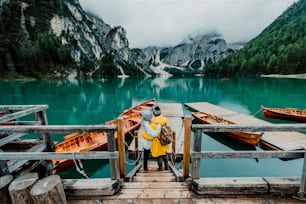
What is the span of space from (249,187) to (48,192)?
3.11m

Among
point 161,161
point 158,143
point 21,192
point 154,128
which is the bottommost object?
point 161,161

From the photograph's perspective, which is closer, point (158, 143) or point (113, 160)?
point (113, 160)

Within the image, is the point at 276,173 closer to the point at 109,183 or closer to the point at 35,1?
the point at 109,183

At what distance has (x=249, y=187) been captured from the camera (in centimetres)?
289

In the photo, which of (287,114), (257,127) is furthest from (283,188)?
(287,114)

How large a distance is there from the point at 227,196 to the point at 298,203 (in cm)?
107

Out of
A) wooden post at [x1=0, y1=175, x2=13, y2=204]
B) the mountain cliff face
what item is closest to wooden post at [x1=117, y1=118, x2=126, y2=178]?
wooden post at [x1=0, y1=175, x2=13, y2=204]

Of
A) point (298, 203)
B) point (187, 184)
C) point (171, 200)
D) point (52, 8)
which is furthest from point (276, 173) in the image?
point (52, 8)

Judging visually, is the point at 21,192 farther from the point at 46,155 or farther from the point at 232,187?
the point at 232,187

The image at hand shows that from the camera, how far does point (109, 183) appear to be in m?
2.99

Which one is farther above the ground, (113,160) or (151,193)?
(113,160)

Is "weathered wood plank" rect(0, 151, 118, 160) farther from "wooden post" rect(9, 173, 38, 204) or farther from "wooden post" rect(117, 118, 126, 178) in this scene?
"wooden post" rect(9, 173, 38, 204)

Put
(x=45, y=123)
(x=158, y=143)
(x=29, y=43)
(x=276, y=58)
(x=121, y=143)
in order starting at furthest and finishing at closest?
(x=29, y=43)
(x=276, y=58)
(x=45, y=123)
(x=158, y=143)
(x=121, y=143)

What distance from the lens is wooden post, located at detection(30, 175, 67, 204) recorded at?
2.22 metres
